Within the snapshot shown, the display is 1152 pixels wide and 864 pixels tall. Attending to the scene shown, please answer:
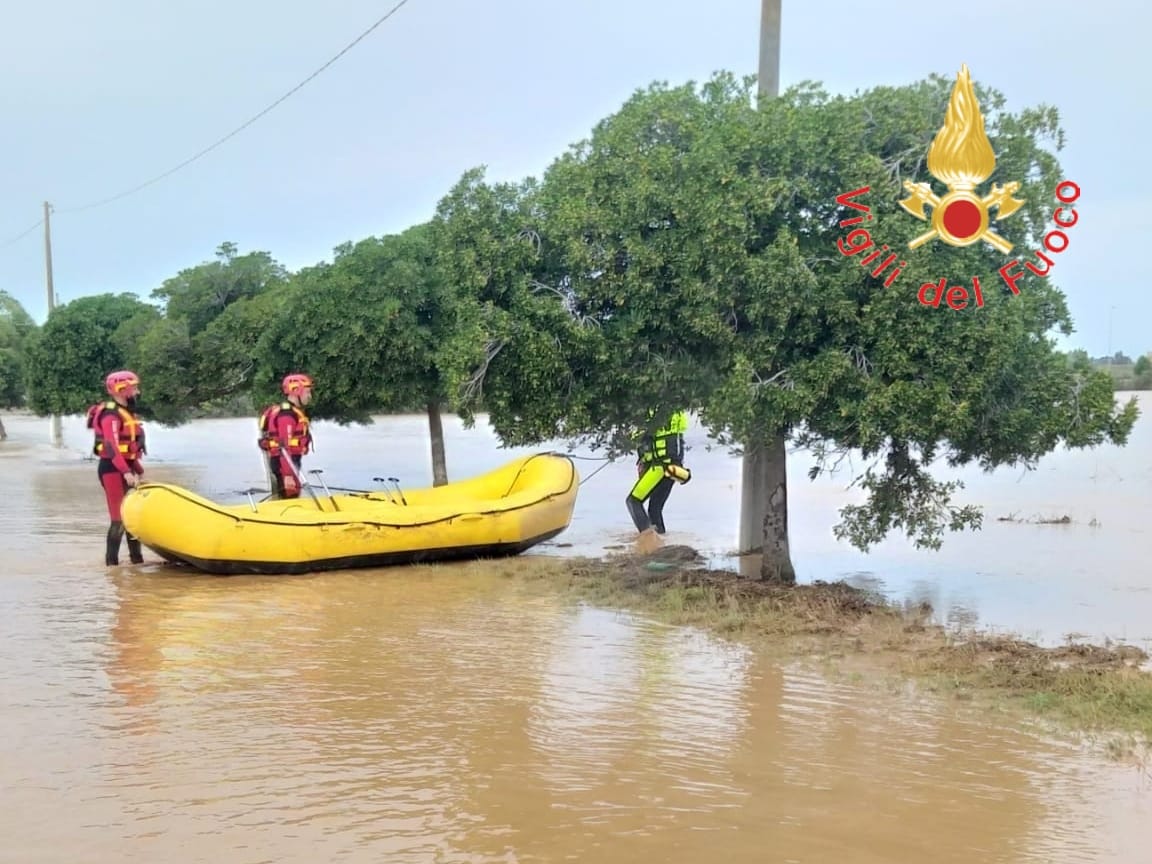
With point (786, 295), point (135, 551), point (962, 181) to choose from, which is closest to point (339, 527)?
point (135, 551)

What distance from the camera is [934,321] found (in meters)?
7.89

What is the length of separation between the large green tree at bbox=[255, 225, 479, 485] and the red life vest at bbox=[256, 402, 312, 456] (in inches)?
142

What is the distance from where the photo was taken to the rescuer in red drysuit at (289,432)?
425 inches

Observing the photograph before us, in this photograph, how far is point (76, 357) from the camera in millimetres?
23891

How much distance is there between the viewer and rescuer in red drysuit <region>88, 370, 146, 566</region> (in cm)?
991

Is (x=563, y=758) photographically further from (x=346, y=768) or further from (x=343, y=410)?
(x=343, y=410)

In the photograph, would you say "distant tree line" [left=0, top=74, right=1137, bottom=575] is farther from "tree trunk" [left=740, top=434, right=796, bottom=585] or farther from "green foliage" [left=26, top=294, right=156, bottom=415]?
"green foliage" [left=26, top=294, right=156, bottom=415]

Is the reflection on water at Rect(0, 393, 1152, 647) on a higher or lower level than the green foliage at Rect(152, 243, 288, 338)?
lower

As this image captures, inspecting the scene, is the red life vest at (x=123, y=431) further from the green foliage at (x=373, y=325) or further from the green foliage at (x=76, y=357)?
the green foliage at (x=76, y=357)

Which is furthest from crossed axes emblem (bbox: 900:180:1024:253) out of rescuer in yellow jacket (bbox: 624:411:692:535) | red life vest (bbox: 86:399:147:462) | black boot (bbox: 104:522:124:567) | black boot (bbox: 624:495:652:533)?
black boot (bbox: 104:522:124:567)

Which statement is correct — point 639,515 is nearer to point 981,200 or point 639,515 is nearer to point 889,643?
point 889,643

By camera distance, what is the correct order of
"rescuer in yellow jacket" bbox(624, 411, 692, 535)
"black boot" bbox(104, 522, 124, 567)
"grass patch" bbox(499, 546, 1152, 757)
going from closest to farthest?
"grass patch" bbox(499, 546, 1152, 757) → "black boot" bbox(104, 522, 124, 567) → "rescuer in yellow jacket" bbox(624, 411, 692, 535)

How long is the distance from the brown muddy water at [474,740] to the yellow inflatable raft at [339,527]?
243 millimetres

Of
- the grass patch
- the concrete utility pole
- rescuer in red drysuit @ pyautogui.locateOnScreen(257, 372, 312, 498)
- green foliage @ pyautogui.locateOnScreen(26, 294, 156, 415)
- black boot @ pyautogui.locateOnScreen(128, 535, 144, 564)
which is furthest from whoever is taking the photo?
green foliage @ pyautogui.locateOnScreen(26, 294, 156, 415)
